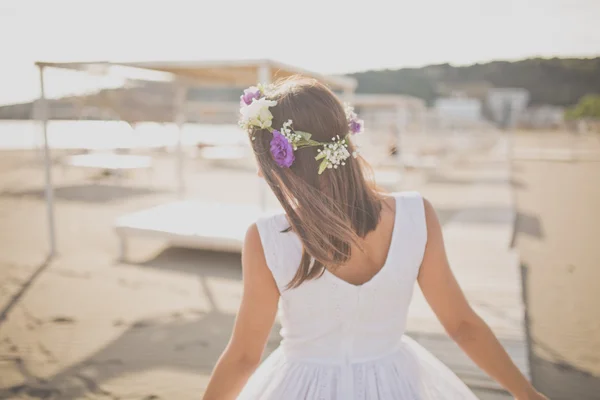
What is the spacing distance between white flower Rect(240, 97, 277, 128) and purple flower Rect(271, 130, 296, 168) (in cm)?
9

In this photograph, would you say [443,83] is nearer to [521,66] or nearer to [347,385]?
[521,66]

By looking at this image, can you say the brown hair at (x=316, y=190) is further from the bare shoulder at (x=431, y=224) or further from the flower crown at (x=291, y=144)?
the bare shoulder at (x=431, y=224)

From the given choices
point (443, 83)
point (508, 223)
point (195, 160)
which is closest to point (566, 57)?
point (443, 83)

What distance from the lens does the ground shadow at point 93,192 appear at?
35.4ft

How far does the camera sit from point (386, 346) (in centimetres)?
150

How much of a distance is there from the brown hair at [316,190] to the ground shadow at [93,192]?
9904 mm

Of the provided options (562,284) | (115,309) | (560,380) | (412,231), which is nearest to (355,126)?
(412,231)

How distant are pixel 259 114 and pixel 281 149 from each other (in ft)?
0.53

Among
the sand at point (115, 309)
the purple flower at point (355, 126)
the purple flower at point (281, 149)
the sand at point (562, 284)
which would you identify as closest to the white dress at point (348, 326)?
the purple flower at point (281, 149)

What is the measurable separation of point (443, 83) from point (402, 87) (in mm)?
10271

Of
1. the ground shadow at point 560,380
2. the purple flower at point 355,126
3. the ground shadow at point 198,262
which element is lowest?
the ground shadow at point 560,380

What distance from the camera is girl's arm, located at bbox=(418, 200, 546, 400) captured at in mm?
1405

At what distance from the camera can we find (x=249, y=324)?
1411 millimetres

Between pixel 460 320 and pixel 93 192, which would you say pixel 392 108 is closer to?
pixel 93 192
